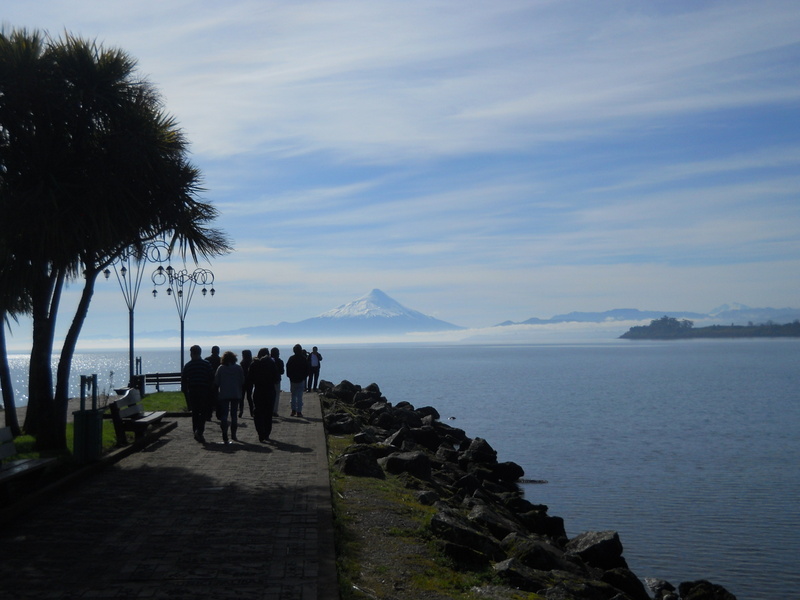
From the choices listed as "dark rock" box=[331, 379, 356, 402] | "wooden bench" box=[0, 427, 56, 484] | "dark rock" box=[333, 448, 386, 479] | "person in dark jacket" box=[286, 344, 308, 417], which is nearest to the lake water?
"dark rock" box=[333, 448, 386, 479]

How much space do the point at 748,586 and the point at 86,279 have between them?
12.0 metres

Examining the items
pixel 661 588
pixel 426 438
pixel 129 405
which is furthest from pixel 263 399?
pixel 426 438

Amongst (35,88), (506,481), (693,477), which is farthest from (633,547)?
(35,88)

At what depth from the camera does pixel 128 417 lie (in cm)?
1529

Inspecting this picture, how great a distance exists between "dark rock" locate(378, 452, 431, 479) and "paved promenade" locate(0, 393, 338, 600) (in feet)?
6.59

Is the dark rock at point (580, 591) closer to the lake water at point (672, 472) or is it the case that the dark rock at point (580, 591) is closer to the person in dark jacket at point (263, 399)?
the lake water at point (672, 472)

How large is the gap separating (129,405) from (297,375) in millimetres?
6317

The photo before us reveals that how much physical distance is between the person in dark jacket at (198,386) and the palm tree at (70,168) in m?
2.14

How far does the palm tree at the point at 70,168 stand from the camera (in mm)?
13188

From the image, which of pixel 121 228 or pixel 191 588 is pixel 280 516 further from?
pixel 121 228

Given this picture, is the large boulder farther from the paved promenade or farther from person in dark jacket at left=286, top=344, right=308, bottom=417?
the paved promenade

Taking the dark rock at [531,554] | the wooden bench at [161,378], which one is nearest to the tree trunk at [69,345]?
the dark rock at [531,554]

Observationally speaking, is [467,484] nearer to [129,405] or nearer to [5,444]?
[129,405]

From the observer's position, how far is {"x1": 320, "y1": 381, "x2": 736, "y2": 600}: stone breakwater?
29.1 feet
